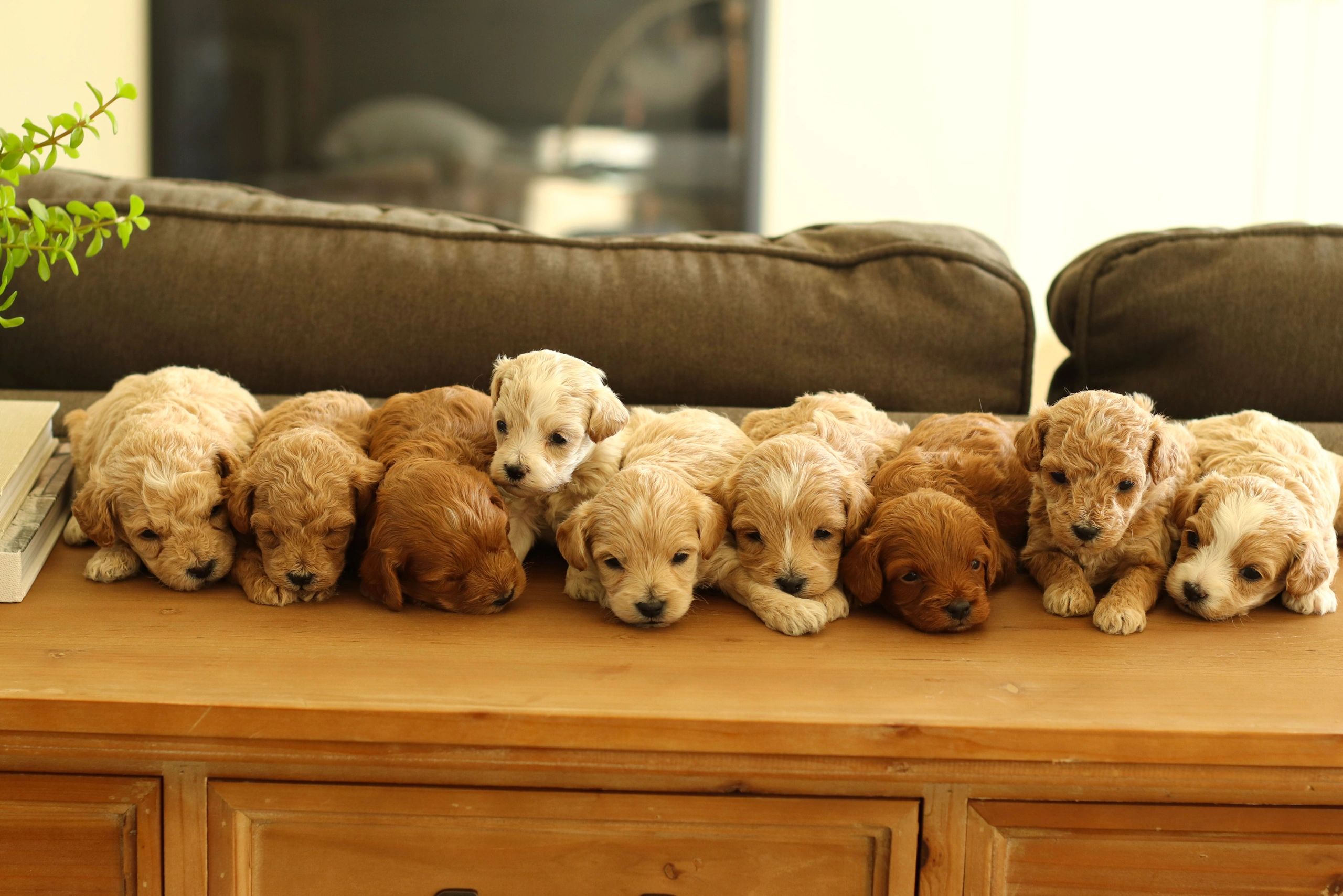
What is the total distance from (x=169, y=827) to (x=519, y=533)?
450 mm

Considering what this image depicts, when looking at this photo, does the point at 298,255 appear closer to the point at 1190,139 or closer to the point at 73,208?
the point at 73,208

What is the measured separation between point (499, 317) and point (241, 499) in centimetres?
50

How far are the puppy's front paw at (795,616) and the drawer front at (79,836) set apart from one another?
58 cm

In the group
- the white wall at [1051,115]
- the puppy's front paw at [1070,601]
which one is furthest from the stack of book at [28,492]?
the white wall at [1051,115]

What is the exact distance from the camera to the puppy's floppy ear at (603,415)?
1.14 metres

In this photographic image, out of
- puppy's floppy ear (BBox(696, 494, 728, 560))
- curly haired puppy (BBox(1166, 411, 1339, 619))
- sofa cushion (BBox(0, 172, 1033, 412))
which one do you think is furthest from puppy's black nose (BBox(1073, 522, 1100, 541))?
sofa cushion (BBox(0, 172, 1033, 412))

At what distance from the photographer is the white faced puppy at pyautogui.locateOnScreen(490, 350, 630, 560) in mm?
1115

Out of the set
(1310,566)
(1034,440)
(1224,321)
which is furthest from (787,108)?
(1310,566)

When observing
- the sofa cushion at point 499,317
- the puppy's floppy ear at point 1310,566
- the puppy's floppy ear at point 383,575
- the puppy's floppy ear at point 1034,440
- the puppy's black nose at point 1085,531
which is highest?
the sofa cushion at point 499,317

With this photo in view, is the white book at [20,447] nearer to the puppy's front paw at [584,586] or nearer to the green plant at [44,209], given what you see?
the green plant at [44,209]

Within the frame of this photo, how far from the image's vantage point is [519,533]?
47.3 inches

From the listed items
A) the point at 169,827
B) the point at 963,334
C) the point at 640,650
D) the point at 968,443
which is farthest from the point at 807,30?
the point at 169,827

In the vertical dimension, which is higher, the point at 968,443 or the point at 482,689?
the point at 968,443

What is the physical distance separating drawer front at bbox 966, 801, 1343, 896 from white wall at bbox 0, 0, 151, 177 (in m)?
2.97
